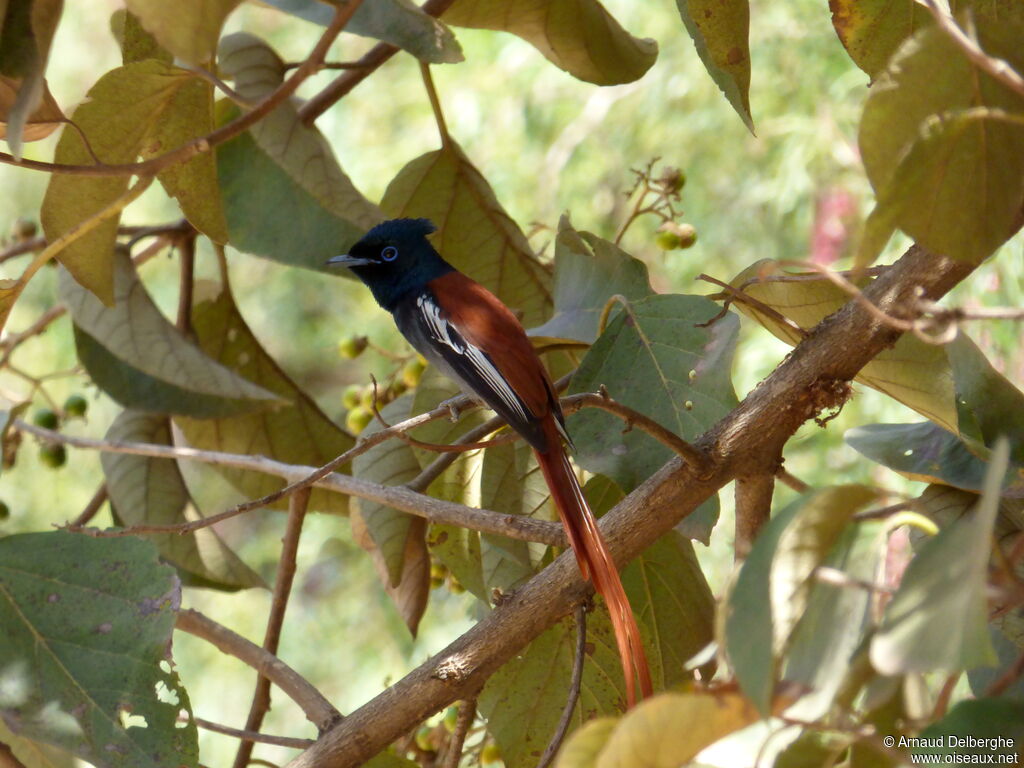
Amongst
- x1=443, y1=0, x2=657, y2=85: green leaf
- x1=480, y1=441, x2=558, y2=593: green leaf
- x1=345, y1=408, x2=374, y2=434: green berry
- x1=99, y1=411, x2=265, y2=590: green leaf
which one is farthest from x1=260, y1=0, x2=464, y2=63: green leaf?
x1=99, y1=411, x2=265, y2=590: green leaf

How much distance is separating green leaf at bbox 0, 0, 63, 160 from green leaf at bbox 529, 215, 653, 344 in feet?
3.32

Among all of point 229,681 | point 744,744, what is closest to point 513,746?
point 744,744

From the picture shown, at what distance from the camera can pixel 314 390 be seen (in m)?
6.90

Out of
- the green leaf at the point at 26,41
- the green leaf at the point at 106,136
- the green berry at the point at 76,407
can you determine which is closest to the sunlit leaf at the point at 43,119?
the green leaf at the point at 106,136

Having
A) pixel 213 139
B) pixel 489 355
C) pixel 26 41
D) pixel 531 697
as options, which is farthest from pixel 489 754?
pixel 26 41

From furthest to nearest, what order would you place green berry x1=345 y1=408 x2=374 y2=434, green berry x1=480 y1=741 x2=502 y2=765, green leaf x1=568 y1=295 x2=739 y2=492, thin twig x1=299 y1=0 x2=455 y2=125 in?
green berry x1=345 y1=408 x2=374 y2=434, thin twig x1=299 y1=0 x2=455 y2=125, green berry x1=480 y1=741 x2=502 y2=765, green leaf x1=568 y1=295 x2=739 y2=492

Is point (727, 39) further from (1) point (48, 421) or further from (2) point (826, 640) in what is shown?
(1) point (48, 421)

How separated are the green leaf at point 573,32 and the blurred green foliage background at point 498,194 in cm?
287

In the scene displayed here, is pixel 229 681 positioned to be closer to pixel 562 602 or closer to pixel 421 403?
pixel 421 403

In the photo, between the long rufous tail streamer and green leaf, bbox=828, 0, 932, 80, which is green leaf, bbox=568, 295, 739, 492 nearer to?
the long rufous tail streamer

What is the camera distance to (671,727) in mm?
941

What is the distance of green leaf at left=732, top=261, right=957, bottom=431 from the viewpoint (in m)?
1.61

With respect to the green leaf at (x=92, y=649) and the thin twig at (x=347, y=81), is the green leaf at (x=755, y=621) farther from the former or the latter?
the thin twig at (x=347, y=81)

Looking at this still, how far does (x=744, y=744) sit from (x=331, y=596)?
5640 mm
